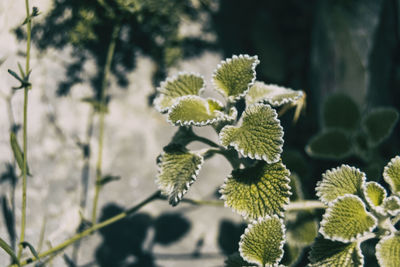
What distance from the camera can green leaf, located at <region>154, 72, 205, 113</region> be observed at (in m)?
1.05

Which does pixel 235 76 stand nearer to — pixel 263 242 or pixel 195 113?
pixel 195 113

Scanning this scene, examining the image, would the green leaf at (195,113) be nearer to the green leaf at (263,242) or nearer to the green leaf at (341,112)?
the green leaf at (263,242)

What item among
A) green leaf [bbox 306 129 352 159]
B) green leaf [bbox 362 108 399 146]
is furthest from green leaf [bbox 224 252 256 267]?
green leaf [bbox 362 108 399 146]

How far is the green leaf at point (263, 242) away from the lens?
93 centimetres

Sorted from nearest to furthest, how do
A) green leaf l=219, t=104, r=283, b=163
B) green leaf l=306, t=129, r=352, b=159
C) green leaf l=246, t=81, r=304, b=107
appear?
green leaf l=219, t=104, r=283, b=163 < green leaf l=246, t=81, r=304, b=107 < green leaf l=306, t=129, r=352, b=159

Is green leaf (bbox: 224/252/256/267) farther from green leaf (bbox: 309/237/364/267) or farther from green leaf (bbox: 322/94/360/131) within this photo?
green leaf (bbox: 322/94/360/131)

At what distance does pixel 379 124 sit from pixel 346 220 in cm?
50

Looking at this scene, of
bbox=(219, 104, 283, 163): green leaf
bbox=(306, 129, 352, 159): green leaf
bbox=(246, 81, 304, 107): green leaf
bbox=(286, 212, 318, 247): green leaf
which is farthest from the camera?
bbox=(306, 129, 352, 159): green leaf

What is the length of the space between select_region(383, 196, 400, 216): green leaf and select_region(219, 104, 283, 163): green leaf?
291mm

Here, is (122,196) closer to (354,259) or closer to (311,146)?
(311,146)

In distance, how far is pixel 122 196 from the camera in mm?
1404

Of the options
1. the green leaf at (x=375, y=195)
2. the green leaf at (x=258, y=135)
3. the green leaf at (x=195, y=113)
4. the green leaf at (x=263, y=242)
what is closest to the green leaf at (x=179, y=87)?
the green leaf at (x=195, y=113)

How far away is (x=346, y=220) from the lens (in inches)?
36.1

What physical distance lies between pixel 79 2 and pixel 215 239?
0.94 m
